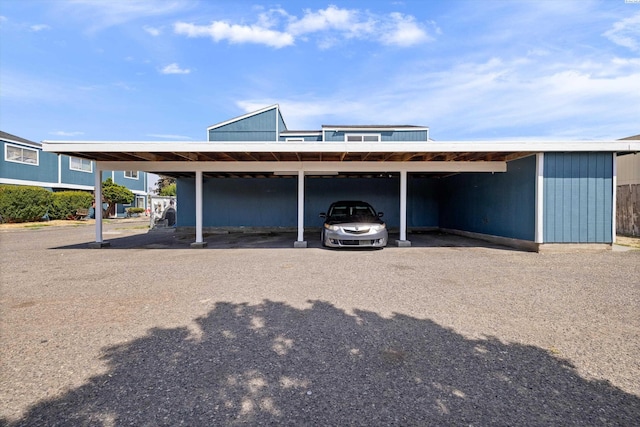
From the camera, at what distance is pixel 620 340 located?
10.8 feet

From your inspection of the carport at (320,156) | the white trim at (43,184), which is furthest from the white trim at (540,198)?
the white trim at (43,184)

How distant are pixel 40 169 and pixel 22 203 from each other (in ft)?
19.0

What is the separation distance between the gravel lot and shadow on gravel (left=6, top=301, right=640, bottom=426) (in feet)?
0.04

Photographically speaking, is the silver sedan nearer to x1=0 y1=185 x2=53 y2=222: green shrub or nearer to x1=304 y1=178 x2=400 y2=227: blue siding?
x1=304 y1=178 x2=400 y2=227: blue siding

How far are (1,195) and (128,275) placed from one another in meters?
18.2

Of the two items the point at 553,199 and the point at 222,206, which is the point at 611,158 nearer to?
the point at 553,199

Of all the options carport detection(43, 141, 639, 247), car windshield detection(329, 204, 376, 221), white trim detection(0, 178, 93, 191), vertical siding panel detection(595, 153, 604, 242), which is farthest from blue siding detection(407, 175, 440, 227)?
white trim detection(0, 178, 93, 191)

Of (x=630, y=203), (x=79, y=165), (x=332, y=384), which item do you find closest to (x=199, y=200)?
(x=332, y=384)

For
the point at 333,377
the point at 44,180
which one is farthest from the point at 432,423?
the point at 44,180

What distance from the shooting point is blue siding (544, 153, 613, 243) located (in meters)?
8.93

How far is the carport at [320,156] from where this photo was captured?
28.6ft

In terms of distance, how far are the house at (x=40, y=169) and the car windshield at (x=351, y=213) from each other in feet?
54.3

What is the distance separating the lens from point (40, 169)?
23078 millimetres

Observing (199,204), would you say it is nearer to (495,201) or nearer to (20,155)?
(495,201)
